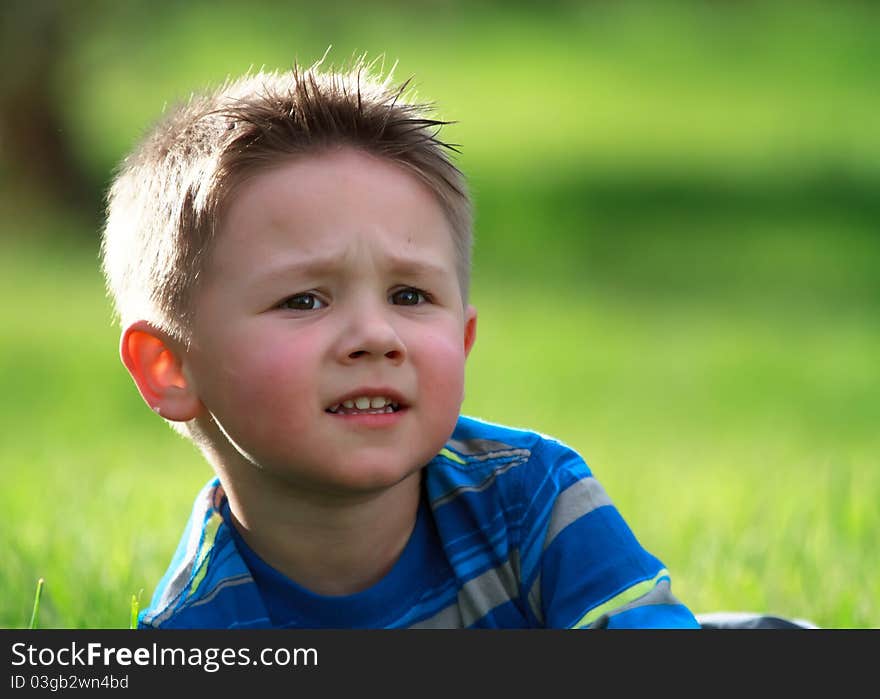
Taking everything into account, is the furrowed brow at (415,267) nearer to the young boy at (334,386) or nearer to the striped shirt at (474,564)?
the young boy at (334,386)

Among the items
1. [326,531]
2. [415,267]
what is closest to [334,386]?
[415,267]

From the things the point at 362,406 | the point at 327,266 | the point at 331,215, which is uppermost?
the point at 331,215

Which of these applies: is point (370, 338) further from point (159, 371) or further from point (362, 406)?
point (159, 371)

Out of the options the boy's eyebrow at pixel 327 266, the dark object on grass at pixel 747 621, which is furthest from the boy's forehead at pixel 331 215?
the dark object on grass at pixel 747 621

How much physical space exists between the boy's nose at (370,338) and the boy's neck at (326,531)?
0.41 metres

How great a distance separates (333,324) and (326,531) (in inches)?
21.3

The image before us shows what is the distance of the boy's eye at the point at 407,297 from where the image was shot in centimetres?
262

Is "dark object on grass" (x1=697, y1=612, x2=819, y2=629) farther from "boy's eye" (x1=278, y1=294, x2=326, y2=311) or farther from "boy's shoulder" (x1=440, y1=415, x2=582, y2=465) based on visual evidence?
"boy's eye" (x1=278, y1=294, x2=326, y2=311)

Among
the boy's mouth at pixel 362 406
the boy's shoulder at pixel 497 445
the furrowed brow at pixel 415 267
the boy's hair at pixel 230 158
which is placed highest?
the boy's hair at pixel 230 158

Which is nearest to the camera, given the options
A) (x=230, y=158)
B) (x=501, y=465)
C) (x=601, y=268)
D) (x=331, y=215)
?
(x=331, y=215)

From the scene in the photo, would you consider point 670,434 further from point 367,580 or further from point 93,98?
point 93,98

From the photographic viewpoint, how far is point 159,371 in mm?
2826

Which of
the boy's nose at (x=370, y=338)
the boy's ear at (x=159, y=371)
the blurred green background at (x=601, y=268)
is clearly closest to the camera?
the boy's nose at (x=370, y=338)

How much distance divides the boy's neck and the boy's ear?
223 mm
